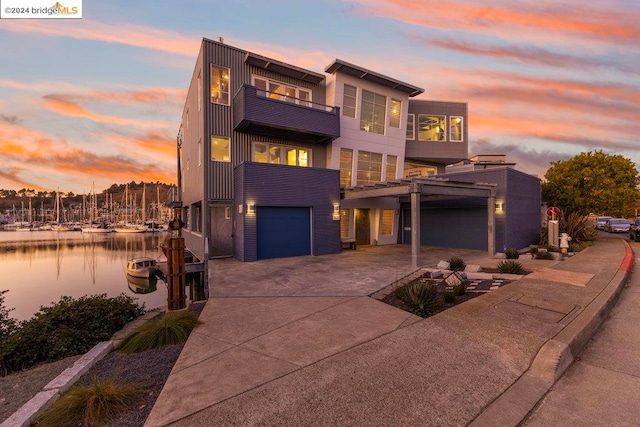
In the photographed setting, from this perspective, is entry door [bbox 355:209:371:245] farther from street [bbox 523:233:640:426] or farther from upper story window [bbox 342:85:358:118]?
street [bbox 523:233:640:426]

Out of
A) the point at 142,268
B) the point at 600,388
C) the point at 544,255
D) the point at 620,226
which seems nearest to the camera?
the point at 600,388

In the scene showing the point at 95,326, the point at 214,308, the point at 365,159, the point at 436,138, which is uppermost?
the point at 436,138

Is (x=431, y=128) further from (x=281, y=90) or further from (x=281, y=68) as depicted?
(x=281, y=68)

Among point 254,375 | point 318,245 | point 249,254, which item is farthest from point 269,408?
point 318,245

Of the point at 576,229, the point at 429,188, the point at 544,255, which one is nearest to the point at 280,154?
the point at 429,188

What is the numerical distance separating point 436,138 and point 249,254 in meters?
18.8

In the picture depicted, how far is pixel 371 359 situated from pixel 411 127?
75.9 feet

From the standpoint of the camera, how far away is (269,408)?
3.34 meters

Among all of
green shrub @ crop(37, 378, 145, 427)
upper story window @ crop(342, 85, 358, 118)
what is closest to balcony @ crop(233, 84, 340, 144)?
upper story window @ crop(342, 85, 358, 118)

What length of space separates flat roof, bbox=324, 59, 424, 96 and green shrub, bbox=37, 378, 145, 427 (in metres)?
18.9

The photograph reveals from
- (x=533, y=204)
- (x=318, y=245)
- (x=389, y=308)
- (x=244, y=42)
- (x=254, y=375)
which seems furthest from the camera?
(x=533, y=204)

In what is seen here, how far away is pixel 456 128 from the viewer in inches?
979

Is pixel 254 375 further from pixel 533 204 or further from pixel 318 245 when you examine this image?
pixel 533 204

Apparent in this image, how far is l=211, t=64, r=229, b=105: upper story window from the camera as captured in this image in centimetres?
1652
